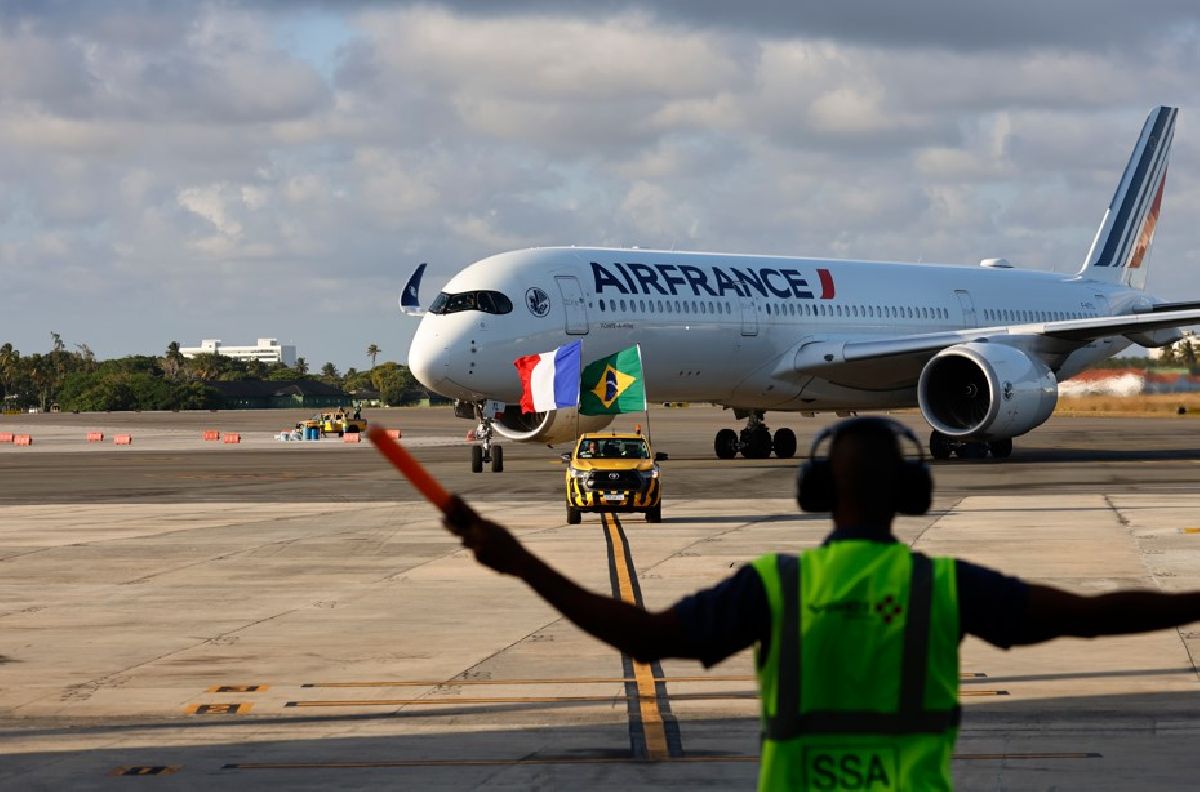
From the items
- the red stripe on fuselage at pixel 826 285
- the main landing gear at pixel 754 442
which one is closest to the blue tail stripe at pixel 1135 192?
the red stripe on fuselage at pixel 826 285

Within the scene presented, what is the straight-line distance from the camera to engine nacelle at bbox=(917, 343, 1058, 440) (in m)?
39.9

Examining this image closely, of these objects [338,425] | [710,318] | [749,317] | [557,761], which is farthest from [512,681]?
[338,425]

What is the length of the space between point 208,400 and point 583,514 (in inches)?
6753

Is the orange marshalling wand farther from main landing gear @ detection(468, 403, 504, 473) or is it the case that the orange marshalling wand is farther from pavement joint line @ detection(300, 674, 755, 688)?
main landing gear @ detection(468, 403, 504, 473)

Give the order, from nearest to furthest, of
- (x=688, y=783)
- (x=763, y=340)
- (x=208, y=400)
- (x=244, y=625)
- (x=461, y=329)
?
(x=688, y=783)
(x=244, y=625)
(x=461, y=329)
(x=763, y=340)
(x=208, y=400)

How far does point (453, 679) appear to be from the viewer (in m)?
13.2

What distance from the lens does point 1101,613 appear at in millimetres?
4328

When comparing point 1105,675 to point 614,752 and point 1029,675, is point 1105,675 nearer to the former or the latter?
point 1029,675

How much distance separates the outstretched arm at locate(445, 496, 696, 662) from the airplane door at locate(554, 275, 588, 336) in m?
35.4

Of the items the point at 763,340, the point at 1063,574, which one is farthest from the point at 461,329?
the point at 1063,574

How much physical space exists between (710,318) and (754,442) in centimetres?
633

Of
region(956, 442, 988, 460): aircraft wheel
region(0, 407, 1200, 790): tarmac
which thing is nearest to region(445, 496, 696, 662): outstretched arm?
region(0, 407, 1200, 790): tarmac

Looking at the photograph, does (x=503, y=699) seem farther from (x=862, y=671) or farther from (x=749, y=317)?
(x=749, y=317)

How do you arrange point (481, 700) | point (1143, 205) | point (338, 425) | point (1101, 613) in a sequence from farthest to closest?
point (338, 425), point (1143, 205), point (481, 700), point (1101, 613)
